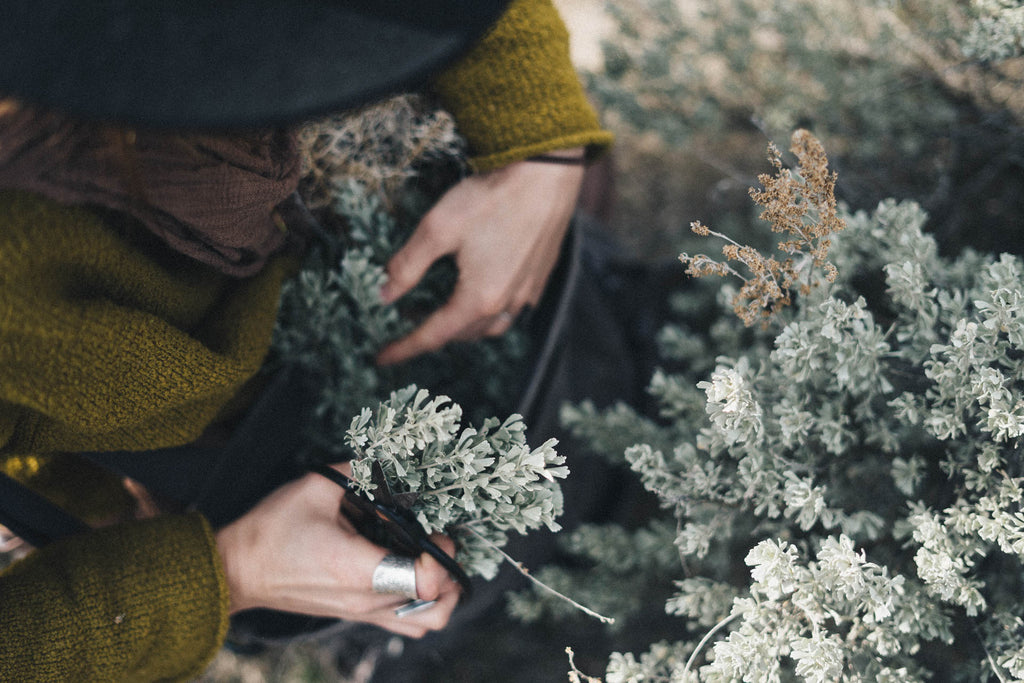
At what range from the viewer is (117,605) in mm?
939

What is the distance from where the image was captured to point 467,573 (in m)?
1.02

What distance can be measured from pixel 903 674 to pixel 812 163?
2.36ft

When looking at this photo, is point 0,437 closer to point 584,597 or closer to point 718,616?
point 584,597

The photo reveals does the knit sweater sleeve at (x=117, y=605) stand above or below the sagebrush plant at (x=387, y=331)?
below

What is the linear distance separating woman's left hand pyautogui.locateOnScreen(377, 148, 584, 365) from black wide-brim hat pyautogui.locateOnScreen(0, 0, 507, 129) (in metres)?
0.56

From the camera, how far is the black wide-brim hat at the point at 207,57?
507 mm

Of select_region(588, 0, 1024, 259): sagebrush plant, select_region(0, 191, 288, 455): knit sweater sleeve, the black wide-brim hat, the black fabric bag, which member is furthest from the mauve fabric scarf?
select_region(588, 0, 1024, 259): sagebrush plant

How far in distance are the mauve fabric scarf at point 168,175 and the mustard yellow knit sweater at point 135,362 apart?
6cm

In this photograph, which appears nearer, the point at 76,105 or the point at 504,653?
the point at 76,105

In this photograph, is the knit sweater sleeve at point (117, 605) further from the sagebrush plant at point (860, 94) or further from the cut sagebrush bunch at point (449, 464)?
the sagebrush plant at point (860, 94)

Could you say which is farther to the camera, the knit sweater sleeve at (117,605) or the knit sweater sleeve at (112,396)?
the knit sweater sleeve at (117,605)

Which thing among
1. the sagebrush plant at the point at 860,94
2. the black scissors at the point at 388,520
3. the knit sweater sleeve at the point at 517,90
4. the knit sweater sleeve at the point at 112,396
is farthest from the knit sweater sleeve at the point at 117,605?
the sagebrush plant at the point at 860,94

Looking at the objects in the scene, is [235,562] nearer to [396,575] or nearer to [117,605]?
[117,605]

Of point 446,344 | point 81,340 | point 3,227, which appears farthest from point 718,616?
point 3,227
